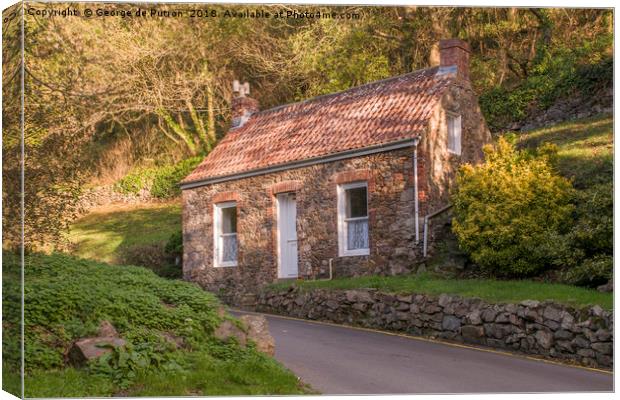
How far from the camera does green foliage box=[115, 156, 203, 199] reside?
14.9m

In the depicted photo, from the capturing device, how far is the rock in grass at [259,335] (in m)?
10.2

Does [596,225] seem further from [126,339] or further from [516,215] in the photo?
[126,339]

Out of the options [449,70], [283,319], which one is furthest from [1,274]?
[449,70]

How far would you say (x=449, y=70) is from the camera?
17328 millimetres

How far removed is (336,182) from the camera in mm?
17250

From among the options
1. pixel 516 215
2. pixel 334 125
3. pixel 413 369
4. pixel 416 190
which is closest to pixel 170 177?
pixel 334 125

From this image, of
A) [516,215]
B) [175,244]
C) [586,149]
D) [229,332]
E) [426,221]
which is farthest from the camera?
[175,244]

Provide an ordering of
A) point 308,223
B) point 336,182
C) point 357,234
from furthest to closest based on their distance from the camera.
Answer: point 308,223 → point 336,182 → point 357,234

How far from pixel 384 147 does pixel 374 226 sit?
163 centimetres

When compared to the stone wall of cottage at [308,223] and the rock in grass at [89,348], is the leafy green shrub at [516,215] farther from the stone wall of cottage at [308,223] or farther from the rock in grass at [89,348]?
the rock in grass at [89,348]

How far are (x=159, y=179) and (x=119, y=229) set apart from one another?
414 cm

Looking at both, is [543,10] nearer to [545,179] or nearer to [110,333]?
[545,179]

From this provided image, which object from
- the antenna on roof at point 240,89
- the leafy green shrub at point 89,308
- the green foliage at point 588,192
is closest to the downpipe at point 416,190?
the green foliage at point 588,192

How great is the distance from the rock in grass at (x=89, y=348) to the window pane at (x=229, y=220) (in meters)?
10.3
